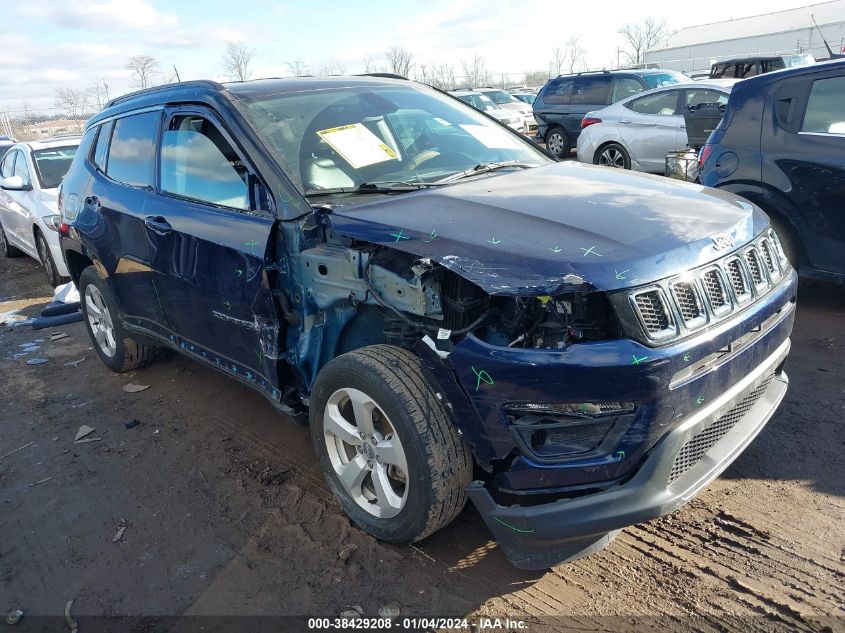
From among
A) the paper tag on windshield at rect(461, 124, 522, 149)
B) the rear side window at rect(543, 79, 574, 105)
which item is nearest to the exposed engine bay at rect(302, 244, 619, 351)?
the paper tag on windshield at rect(461, 124, 522, 149)

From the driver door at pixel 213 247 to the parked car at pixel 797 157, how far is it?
3942mm

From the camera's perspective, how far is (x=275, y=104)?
11.1 ft

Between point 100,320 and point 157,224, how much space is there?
1.79m

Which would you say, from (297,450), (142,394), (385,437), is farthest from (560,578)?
(142,394)

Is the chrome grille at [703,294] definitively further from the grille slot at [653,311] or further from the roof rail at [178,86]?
the roof rail at [178,86]

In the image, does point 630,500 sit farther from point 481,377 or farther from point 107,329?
point 107,329

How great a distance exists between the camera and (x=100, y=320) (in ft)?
16.7

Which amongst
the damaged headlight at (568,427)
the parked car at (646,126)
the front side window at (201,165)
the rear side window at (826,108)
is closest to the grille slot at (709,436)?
the damaged headlight at (568,427)

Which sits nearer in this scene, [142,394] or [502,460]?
[502,460]

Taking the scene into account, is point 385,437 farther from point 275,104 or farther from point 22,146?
point 22,146

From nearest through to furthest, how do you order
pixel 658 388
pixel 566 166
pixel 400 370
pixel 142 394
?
pixel 658 388 < pixel 400 370 < pixel 566 166 < pixel 142 394

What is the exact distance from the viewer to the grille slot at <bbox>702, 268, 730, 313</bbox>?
2.33 meters

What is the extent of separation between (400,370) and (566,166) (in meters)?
1.76

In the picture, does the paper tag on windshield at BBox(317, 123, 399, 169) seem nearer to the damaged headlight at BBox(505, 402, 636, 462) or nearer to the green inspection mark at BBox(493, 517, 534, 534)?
the damaged headlight at BBox(505, 402, 636, 462)
